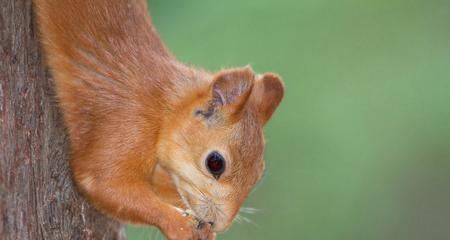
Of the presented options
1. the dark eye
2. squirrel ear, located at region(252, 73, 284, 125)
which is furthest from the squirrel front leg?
squirrel ear, located at region(252, 73, 284, 125)

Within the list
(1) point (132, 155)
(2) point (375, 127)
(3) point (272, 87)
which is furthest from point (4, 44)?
(2) point (375, 127)

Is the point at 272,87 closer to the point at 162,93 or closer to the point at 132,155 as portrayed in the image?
the point at 162,93

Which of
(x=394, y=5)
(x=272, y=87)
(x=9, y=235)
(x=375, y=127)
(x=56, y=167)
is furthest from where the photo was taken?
(x=394, y=5)

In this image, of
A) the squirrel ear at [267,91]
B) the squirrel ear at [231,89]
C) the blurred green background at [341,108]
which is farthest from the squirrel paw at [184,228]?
the blurred green background at [341,108]

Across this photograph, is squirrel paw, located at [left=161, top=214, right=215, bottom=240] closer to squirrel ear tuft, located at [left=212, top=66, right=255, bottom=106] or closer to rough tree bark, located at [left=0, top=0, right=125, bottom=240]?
rough tree bark, located at [left=0, top=0, right=125, bottom=240]

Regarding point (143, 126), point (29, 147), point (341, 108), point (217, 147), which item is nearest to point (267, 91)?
point (217, 147)

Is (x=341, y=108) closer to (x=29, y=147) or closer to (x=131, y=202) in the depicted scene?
(x=131, y=202)

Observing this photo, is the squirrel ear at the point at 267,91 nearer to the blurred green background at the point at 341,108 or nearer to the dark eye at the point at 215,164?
the dark eye at the point at 215,164
